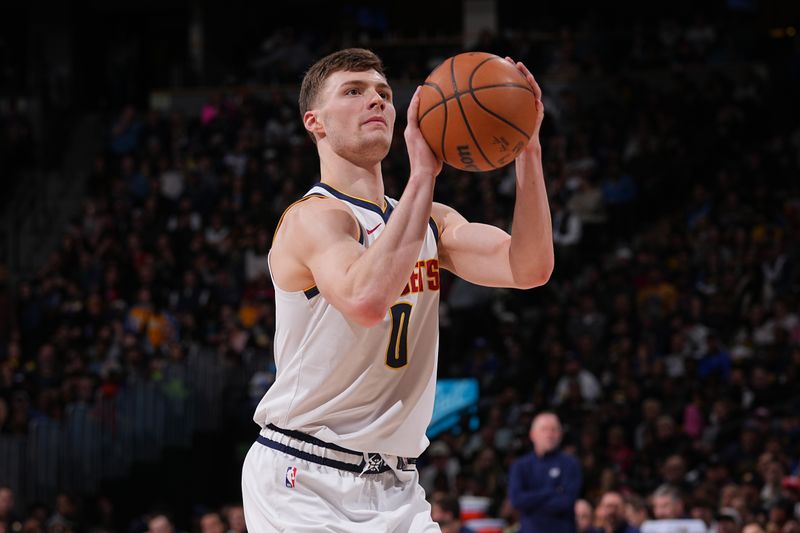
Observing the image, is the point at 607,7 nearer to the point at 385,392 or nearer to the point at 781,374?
the point at 781,374

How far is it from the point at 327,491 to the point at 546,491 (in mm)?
5467

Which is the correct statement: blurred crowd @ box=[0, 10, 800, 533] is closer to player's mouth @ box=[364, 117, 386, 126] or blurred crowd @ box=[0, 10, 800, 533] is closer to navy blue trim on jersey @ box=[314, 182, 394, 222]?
navy blue trim on jersey @ box=[314, 182, 394, 222]

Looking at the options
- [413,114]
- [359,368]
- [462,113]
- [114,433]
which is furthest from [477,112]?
[114,433]

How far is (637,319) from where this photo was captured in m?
13.3

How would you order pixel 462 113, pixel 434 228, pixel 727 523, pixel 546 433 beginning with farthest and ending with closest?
1. pixel 546 433
2. pixel 727 523
3. pixel 434 228
4. pixel 462 113

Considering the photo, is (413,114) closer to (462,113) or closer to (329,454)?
(462,113)

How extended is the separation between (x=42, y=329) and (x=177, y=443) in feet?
9.46

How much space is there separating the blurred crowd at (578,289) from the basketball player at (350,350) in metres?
5.56

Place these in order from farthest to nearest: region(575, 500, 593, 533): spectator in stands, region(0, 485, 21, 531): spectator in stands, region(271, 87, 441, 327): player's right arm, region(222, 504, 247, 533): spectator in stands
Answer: region(0, 485, 21, 531): spectator in stands
region(222, 504, 247, 533): spectator in stands
region(575, 500, 593, 533): spectator in stands
region(271, 87, 441, 327): player's right arm

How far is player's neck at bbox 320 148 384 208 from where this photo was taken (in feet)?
13.5

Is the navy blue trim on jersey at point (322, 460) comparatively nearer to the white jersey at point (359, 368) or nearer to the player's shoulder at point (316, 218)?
the white jersey at point (359, 368)

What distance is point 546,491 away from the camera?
9.20m

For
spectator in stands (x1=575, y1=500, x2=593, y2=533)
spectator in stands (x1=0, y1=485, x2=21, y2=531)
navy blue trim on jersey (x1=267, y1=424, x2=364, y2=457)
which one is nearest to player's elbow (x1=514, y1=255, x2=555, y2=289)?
navy blue trim on jersey (x1=267, y1=424, x2=364, y2=457)

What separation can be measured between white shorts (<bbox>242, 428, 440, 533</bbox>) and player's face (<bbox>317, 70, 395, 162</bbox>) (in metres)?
0.93
